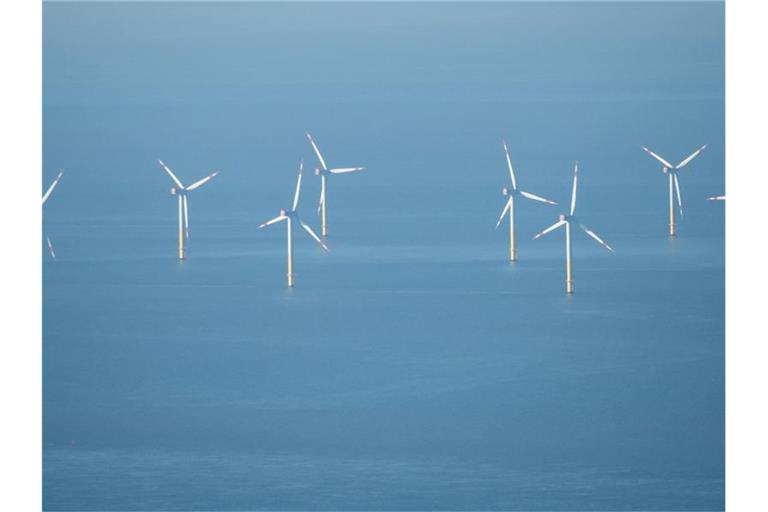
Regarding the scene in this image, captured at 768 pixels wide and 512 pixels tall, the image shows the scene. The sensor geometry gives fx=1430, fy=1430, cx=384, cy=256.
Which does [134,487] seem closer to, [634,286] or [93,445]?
[93,445]

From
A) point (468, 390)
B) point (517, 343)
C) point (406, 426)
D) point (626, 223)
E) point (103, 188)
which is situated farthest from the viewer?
point (103, 188)

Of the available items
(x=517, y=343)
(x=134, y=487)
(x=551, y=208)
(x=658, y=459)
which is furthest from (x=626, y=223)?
(x=134, y=487)

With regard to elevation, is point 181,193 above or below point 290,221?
above

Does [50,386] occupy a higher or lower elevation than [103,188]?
lower

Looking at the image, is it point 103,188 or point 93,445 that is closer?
point 93,445

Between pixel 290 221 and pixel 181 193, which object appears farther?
pixel 181 193

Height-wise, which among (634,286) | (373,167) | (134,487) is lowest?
(134,487)

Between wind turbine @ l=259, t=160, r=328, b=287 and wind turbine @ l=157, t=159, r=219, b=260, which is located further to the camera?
wind turbine @ l=157, t=159, r=219, b=260

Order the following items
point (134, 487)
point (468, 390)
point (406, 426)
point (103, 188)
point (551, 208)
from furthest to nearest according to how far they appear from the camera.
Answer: point (103, 188)
point (551, 208)
point (468, 390)
point (406, 426)
point (134, 487)

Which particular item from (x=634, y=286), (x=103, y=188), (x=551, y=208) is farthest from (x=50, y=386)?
(x=103, y=188)

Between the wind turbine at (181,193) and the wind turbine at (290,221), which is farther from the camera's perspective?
the wind turbine at (181,193)
